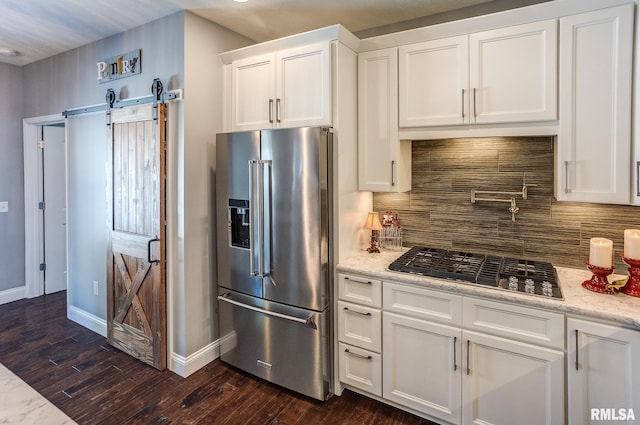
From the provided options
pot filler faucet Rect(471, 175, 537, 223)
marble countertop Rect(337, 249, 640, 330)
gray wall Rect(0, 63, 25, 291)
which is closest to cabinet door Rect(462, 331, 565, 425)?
marble countertop Rect(337, 249, 640, 330)

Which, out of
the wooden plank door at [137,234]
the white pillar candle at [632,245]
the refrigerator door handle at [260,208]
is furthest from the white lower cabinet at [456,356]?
the wooden plank door at [137,234]

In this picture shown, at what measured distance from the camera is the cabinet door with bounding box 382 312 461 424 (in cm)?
210

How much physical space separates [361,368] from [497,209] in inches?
58.3

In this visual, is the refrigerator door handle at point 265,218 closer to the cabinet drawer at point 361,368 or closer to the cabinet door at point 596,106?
the cabinet drawer at point 361,368

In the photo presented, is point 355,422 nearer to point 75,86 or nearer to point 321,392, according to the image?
point 321,392

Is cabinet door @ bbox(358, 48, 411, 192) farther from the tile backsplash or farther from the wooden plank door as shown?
the wooden plank door

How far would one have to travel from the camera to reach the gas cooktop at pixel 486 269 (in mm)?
1987

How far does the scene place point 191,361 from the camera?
279 cm

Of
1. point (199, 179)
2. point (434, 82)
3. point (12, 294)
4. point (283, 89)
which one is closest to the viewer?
point (434, 82)

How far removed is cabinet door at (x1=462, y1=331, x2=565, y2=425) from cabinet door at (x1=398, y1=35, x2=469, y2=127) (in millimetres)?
1375

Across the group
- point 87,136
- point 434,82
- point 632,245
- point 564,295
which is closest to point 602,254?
point 632,245

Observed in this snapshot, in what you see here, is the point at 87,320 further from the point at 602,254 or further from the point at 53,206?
the point at 602,254

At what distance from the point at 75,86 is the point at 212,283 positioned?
249 cm

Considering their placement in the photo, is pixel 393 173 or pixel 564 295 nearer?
pixel 564 295
